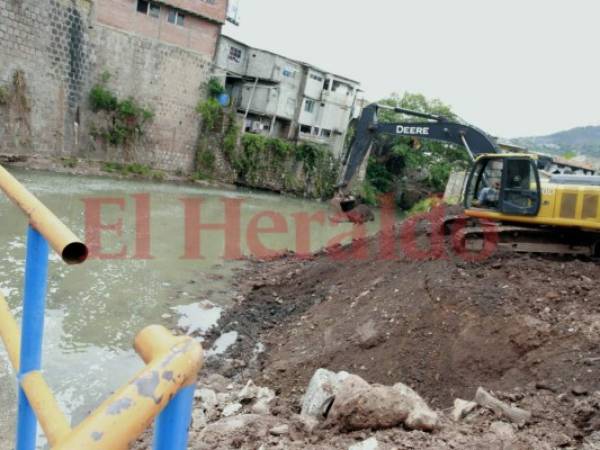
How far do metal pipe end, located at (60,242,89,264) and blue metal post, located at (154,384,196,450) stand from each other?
47 cm

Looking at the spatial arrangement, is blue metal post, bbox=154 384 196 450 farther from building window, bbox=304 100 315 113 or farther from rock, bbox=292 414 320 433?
building window, bbox=304 100 315 113

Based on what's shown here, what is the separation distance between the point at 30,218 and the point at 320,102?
31.4 meters

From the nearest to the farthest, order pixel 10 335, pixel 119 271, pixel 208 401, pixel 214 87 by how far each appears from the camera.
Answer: pixel 10 335
pixel 208 401
pixel 119 271
pixel 214 87

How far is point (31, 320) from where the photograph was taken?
134 centimetres

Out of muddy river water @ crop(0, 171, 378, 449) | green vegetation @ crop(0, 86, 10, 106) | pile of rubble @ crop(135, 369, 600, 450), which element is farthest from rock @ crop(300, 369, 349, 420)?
green vegetation @ crop(0, 86, 10, 106)

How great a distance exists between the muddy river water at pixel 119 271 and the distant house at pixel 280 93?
12161 mm

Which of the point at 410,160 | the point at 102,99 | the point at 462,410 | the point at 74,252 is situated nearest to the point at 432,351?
the point at 462,410

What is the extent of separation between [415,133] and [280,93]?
20.5 m

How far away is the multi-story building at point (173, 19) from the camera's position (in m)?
22.3

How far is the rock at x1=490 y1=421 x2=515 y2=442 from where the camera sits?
322 cm

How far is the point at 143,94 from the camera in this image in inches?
926

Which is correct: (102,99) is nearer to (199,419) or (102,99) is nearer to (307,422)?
(199,419)

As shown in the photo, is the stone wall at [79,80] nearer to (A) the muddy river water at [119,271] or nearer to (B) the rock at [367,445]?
(A) the muddy river water at [119,271]

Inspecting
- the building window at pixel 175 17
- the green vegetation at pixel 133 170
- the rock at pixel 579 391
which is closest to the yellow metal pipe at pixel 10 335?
the rock at pixel 579 391
